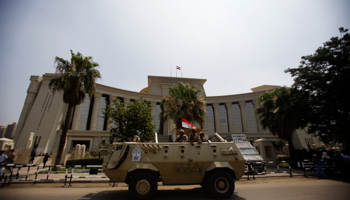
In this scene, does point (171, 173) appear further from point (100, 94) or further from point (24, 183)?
point (100, 94)

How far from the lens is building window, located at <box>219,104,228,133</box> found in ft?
126

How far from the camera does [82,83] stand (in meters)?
16.0

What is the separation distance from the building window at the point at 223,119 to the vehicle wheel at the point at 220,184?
33066 mm

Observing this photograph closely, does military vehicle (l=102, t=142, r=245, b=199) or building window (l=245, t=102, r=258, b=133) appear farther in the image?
building window (l=245, t=102, r=258, b=133)

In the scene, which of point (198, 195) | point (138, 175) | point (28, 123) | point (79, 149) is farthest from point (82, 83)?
point (28, 123)

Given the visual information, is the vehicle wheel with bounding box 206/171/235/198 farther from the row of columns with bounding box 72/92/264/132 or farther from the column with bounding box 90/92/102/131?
the column with bounding box 90/92/102/131

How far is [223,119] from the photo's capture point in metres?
39.3

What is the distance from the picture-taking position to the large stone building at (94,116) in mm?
26172

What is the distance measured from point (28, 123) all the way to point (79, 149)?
14.8m

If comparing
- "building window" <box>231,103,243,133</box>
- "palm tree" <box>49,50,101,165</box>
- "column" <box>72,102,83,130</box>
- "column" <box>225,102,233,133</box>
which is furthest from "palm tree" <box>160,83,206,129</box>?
"building window" <box>231,103,243,133</box>

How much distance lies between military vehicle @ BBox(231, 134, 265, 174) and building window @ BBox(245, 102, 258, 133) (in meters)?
23.0

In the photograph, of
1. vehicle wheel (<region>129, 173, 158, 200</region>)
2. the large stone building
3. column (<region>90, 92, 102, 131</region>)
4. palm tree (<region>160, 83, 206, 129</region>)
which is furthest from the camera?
column (<region>90, 92, 102, 131</region>)

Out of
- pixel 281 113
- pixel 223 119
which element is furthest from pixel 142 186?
pixel 223 119

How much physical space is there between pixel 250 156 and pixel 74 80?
56.0ft
